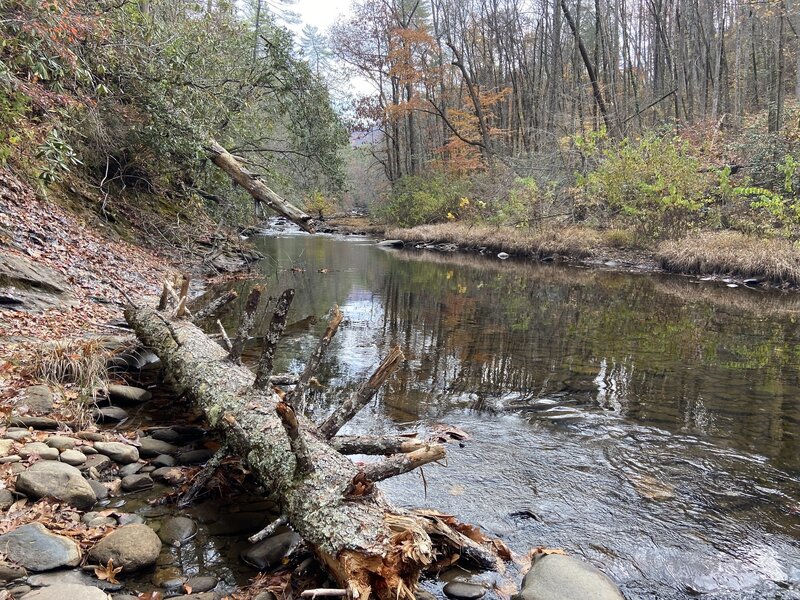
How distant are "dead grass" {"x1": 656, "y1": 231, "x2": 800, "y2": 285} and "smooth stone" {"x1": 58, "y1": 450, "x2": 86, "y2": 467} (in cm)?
1530

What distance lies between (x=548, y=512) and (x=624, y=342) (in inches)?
214

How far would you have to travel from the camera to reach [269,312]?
10391 mm

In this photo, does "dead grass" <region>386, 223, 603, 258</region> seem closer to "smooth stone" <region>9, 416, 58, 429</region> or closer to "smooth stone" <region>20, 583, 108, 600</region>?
"smooth stone" <region>9, 416, 58, 429</region>

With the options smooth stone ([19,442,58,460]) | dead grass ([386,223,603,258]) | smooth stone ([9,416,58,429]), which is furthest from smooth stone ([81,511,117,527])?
dead grass ([386,223,603,258])

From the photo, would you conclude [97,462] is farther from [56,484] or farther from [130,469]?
[56,484]

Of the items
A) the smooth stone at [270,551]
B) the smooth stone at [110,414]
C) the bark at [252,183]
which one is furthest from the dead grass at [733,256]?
the smooth stone at [110,414]

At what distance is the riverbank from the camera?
1353cm

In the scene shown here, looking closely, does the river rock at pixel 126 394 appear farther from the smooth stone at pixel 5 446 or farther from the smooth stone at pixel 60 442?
the smooth stone at pixel 5 446

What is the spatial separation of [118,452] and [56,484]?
0.67 metres

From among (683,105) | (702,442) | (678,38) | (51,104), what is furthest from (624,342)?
(678,38)

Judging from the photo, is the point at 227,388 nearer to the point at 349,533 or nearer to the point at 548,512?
the point at 349,533

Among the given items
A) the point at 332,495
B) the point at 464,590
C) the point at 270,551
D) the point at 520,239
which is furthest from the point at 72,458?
the point at 520,239

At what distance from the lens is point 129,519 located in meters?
3.09

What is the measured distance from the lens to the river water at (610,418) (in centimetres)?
325
